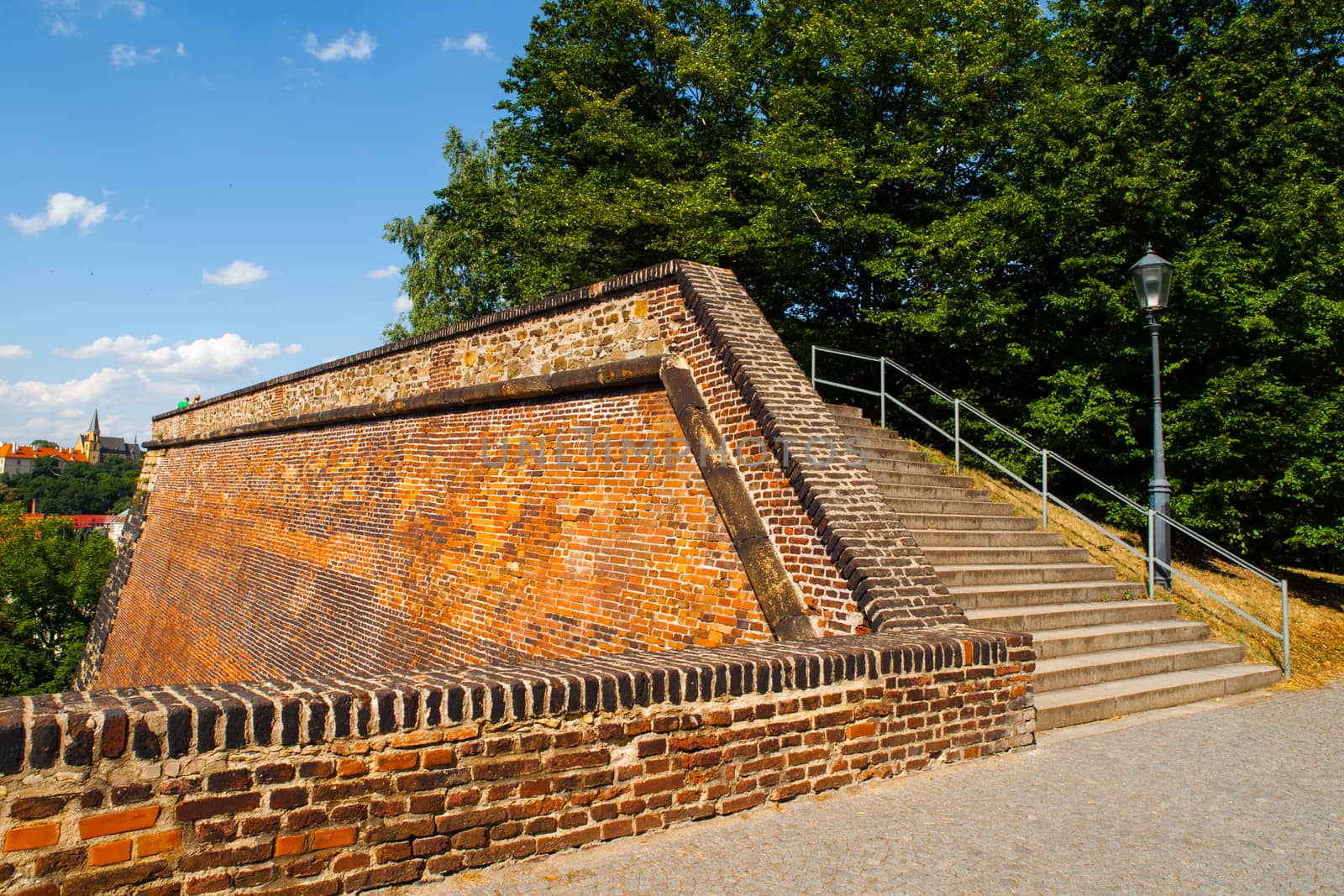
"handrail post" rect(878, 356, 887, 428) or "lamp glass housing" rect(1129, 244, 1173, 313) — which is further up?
"lamp glass housing" rect(1129, 244, 1173, 313)

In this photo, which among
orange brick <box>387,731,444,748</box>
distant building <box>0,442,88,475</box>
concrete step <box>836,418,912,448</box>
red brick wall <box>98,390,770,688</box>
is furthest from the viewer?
distant building <box>0,442,88,475</box>

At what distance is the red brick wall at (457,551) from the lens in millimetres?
6719

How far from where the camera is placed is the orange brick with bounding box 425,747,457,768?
3.02 m

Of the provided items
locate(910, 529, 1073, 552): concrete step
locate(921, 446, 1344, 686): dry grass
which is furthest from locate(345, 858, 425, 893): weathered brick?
locate(921, 446, 1344, 686): dry grass

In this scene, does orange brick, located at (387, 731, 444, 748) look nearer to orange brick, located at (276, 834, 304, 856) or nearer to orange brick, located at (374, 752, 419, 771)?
orange brick, located at (374, 752, 419, 771)

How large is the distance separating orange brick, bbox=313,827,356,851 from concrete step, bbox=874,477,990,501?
6473 millimetres

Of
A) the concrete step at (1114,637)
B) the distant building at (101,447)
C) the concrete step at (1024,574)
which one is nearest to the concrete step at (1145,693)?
the concrete step at (1114,637)

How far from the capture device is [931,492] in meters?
9.06

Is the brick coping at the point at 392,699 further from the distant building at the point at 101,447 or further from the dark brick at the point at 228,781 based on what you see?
the distant building at the point at 101,447

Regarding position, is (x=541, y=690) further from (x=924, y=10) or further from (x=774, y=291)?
(x=924, y=10)

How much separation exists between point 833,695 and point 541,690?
5.13 feet

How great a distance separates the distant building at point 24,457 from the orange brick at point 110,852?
162156 mm

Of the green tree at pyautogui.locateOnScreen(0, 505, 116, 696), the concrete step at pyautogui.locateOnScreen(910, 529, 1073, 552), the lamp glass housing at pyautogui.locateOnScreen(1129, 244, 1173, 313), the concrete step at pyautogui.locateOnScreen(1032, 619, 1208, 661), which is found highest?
the lamp glass housing at pyautogui.locateOnScreen(1129, 244, 1173, 313)

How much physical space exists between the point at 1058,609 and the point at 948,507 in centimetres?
173
